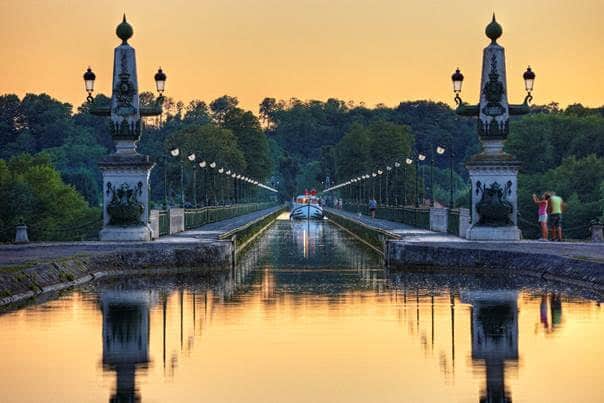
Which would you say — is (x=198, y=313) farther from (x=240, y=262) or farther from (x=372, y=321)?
(x=240, y=262)

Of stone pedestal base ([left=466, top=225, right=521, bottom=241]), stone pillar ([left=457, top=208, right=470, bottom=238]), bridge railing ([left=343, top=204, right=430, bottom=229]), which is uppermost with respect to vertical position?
bridge railing ([left=343, top=204, right=430, bottom=229])

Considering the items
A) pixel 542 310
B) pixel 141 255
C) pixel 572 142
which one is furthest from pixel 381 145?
pixel 542 310

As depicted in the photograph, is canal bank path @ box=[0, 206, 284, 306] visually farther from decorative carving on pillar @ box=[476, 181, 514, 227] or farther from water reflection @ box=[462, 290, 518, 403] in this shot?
water reflection @ box=[462, 290, 518, 403]

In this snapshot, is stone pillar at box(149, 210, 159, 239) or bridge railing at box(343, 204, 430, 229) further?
bridge railing at box(343, 204, 430, 229)

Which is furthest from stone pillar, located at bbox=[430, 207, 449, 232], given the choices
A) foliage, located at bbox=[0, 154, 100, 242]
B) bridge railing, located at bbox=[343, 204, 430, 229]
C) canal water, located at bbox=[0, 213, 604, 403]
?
foliage, located at bbox=[0, 154, 100, 242]

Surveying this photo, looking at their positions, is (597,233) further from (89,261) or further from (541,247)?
(89,261)

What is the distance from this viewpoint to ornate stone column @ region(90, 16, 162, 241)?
45.3m

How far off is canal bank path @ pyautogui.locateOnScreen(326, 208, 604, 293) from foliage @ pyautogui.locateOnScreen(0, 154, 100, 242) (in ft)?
308

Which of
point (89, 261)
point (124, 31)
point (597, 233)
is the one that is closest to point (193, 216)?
point (124, 31)

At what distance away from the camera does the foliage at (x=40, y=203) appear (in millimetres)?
140125

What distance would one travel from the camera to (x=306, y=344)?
776 inches

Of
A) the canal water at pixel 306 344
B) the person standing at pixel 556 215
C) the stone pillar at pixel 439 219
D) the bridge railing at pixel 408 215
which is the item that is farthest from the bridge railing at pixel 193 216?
the canal water at pixel 306 344

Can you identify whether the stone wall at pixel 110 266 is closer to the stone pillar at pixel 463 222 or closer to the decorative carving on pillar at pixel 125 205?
the decorative carving on pillar at pixel 125 205

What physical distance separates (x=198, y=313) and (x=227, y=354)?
6.11m
